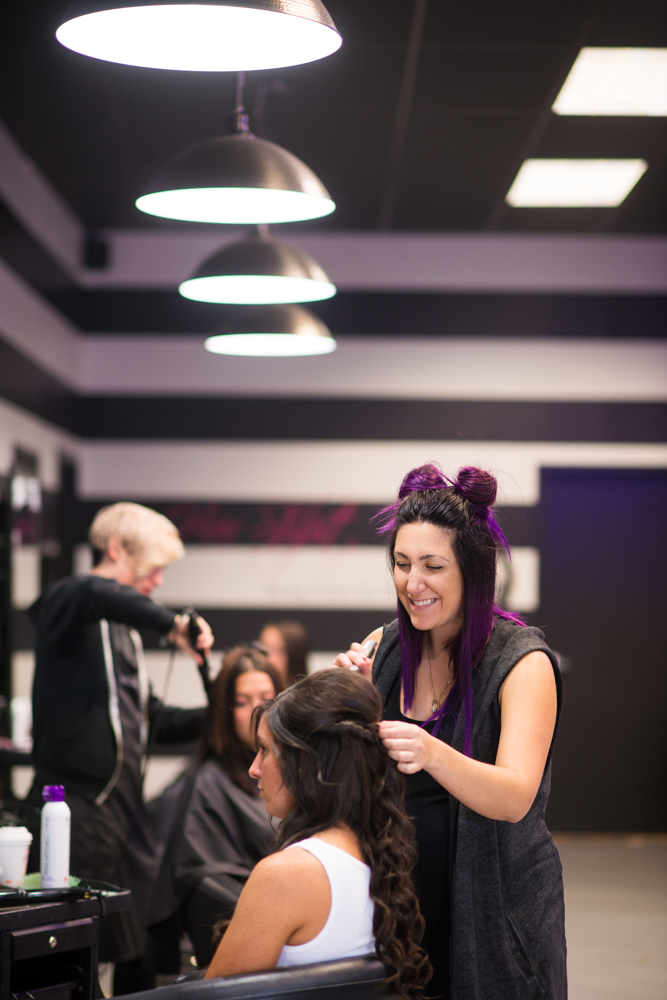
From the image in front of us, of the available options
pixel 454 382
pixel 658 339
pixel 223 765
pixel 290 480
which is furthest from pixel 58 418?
pixel 658 339

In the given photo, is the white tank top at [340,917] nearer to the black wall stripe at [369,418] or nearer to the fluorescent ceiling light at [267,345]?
the fluorescent ceiling light at [267,345]

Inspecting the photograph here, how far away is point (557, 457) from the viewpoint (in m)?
5.77

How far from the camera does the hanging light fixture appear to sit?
3.02 m

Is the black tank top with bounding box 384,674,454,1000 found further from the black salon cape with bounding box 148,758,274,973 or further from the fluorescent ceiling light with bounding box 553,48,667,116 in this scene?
the fluorescent ceiling light with bounding box 553,48,667,116

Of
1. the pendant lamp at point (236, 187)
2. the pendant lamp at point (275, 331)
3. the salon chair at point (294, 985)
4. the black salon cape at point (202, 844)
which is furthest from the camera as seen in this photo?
the pendant lamp at point (275, 331)

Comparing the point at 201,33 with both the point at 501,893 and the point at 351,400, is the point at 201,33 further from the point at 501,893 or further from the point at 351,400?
the point at 351,400

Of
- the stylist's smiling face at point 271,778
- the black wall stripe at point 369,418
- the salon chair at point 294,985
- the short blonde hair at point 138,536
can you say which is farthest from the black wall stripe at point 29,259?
the salon chair at point 294,985

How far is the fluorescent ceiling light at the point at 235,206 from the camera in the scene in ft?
7.70

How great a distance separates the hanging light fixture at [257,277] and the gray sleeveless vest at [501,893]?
5.54ft

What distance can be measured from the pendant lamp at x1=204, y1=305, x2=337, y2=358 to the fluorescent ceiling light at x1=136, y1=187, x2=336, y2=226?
130 cm

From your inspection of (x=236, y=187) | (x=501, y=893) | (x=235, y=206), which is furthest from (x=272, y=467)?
(x=501, y=893)

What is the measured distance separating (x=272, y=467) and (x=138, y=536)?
111 inches

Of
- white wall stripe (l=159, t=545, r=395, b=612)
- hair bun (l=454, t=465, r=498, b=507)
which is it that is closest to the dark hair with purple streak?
hair bun (l=454, t=465, r=498, b=507)

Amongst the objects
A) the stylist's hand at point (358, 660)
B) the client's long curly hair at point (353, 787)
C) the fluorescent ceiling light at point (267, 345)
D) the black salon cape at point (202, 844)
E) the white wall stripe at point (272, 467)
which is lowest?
the black salon cape at point (202, 844)
